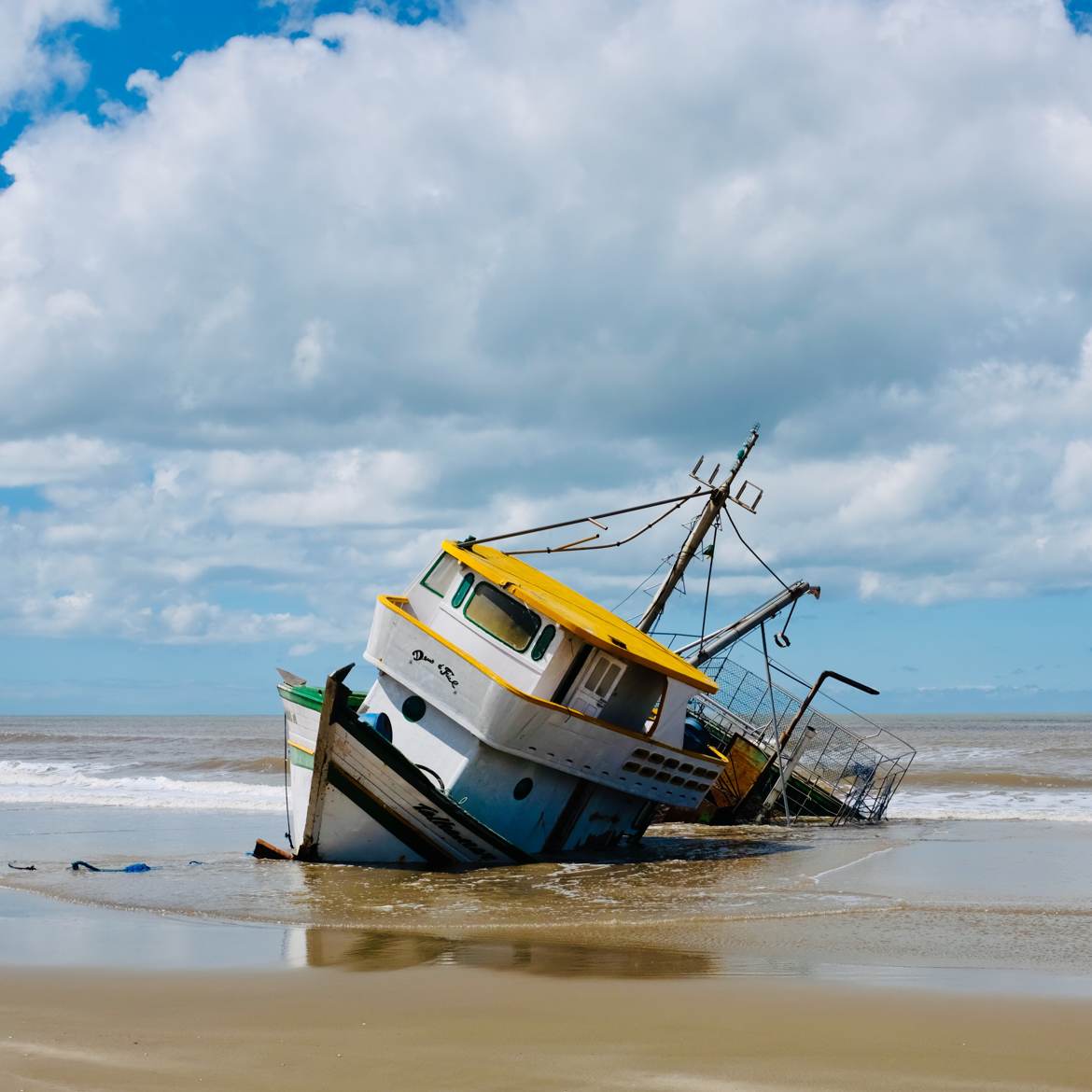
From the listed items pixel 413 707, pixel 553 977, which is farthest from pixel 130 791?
pixel 553 977

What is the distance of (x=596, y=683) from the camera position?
51.4ft

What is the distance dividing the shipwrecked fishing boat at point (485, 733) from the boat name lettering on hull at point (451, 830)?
2cm

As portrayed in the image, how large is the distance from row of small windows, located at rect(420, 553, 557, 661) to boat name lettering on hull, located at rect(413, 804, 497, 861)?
2.25 m

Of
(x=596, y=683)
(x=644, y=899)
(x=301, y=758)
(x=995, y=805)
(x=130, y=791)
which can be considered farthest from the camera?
(x=130, y=791)

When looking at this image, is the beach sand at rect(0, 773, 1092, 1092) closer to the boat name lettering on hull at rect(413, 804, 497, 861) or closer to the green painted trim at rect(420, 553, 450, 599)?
the boat name lettering on hull at rect(413, 804, 497, 861)

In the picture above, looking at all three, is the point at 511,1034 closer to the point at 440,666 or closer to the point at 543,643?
the point at 440,666

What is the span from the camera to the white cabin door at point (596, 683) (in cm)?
1554

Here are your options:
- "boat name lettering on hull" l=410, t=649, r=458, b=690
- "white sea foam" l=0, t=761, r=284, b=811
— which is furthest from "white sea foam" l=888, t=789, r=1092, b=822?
"white sea foam" l=0, t=761, r=284, b=811

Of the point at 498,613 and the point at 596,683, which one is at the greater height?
the point at 498,613

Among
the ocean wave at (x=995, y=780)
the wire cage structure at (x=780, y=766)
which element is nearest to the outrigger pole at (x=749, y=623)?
the wire cage structure at (x=780, y=766)

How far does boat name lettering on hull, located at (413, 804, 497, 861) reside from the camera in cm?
1451

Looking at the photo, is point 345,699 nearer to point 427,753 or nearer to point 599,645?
point 427,753

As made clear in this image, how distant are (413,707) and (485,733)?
128 cm

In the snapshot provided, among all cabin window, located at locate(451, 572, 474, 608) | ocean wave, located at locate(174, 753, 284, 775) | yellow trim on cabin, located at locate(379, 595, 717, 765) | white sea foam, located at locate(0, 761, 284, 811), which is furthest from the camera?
ocean wave, located at locate(174, 753, 284, 775)
